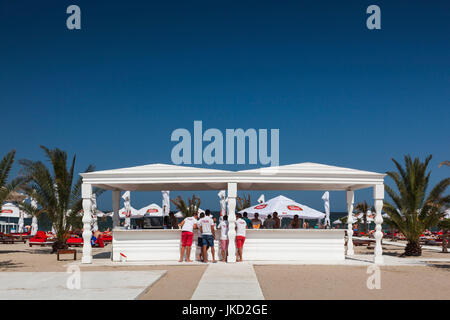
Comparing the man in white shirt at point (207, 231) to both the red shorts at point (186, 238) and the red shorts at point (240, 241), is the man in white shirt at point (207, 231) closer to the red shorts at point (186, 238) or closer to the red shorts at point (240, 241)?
the red shorts at point (186, 238)

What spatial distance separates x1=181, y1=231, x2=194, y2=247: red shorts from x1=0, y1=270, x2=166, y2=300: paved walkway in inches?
115

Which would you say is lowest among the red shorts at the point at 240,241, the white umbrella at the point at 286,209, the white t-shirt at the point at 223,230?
the red shorts at the point at 240,241

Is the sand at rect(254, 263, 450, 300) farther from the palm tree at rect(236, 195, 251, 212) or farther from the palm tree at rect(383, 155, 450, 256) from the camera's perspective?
the palm tree at rect(236, 195, 251, 212)

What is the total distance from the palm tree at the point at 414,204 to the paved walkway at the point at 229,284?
7758 millimetres

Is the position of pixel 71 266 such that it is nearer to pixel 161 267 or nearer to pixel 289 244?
pixel 161 267

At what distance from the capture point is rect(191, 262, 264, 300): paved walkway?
8.13 meters

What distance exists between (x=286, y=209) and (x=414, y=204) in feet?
18.4

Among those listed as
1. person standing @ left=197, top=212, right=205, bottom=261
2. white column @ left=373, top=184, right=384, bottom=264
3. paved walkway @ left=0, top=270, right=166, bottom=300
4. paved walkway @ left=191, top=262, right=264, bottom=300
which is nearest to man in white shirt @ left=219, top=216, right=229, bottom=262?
person standing @ left=197, top=212, right=205, bottom=261

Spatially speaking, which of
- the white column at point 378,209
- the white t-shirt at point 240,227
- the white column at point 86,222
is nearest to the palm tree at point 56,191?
the white column at point 86,222

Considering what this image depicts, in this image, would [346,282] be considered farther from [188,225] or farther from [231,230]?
[188,225]

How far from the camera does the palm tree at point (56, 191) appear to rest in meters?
19.2

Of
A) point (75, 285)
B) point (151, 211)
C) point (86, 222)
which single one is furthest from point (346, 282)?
point (151, 211)

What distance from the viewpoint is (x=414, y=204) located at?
58.4 ft
